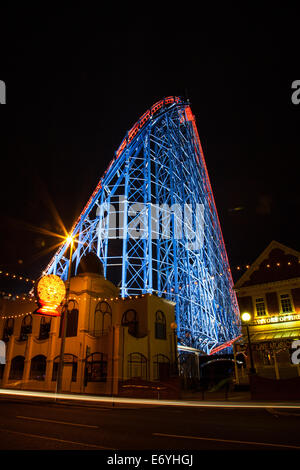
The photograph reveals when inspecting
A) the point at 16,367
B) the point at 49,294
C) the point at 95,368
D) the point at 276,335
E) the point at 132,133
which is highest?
the point at 132,133

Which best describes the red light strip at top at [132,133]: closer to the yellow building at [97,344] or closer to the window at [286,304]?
→ the yellow building at [97,344]

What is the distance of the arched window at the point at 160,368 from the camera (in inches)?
888

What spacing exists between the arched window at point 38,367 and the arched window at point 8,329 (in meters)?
5.79

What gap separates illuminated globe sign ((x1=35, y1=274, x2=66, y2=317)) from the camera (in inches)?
611

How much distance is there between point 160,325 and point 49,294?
36.0ft

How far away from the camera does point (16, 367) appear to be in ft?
86.1

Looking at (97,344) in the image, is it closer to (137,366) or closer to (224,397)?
(137,366)

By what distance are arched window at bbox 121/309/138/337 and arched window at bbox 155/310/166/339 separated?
5.14ft

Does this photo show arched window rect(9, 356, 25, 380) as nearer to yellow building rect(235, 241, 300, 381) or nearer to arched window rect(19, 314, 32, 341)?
arched window rect(19, 314, 32, 341)

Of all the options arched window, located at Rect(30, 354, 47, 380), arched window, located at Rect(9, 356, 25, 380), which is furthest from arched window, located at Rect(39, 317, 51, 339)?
arched window, located at Rect(9, 356, 25, 380)

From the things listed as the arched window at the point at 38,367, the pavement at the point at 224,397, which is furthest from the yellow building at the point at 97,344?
the pavement at the point at 224,397

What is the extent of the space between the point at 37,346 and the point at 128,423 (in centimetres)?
1958

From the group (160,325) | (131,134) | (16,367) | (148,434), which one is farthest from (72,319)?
(131,134)

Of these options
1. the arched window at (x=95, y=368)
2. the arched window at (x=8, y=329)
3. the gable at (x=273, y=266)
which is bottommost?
the arched window at (x=95, y=368)
